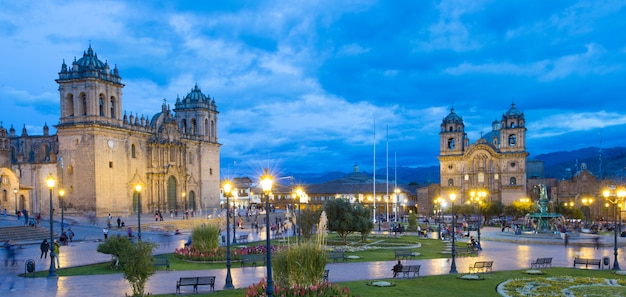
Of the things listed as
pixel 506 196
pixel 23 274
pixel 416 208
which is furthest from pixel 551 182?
pixel 23 274

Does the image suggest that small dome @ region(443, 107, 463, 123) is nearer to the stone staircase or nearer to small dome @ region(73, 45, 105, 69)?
small dome @ region(73, 45, 105, 69)

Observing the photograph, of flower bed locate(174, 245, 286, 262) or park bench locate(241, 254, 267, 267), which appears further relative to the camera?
flower bed locate(174, 245, 286, 262)

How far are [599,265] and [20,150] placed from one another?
184 feet

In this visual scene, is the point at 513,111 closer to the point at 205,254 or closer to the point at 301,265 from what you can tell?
the point at 205,254

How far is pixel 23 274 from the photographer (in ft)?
71.1

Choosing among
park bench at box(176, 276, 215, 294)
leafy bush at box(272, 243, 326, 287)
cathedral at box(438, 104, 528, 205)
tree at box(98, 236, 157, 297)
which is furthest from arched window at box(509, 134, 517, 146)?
tree at box(98, 236, 157, 297)

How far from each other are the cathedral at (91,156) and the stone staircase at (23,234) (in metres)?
8.80

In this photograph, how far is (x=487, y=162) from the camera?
8106 cm

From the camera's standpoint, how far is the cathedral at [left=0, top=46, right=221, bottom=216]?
167 ft

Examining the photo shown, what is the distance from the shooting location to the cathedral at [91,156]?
51.0m

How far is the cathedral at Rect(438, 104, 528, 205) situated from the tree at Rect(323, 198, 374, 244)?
4494 centimetres

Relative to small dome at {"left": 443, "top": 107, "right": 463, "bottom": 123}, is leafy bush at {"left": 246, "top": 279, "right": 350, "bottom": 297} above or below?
below

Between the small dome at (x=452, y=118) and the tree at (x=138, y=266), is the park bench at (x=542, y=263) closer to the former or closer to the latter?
the tree at (x=138, y=266)

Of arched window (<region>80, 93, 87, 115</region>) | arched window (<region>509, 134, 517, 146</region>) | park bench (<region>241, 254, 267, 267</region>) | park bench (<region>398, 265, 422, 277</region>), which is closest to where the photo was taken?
park bench (<region>398, 265, 422, 277</region>)
